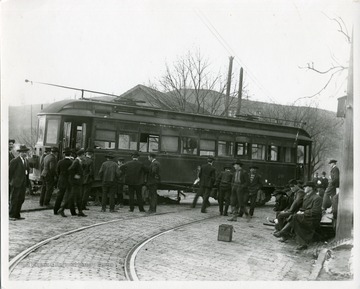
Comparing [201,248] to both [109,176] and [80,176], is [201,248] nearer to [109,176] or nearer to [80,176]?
[80,176]

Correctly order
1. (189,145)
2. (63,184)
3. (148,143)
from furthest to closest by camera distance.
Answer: (189,145)
(148,143)
(63,184)

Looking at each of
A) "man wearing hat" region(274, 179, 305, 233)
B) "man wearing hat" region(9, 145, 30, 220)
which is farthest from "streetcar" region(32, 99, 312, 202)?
"man wearing hat" region(274, 179, 305, 233)

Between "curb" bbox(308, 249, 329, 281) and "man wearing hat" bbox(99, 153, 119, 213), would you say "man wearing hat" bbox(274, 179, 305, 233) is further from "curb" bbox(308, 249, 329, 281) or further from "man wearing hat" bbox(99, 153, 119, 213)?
"man wearing hat" bbox(99, 153, 119, 213)

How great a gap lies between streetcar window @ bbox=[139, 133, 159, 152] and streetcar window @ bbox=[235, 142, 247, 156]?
246 centimetres

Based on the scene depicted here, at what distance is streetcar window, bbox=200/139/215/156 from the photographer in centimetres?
1231

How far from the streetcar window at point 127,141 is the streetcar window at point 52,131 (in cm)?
150

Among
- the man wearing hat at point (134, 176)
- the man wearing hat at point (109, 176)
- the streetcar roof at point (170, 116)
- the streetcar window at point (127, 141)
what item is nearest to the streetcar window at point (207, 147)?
the streetcar roof at point (170, 116)

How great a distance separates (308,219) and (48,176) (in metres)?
5.41

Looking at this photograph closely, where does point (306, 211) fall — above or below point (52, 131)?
below

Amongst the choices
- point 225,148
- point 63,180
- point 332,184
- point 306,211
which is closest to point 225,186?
point 225,148

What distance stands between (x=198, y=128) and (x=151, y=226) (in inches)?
173

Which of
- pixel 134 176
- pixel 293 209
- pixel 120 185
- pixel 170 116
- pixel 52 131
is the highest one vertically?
pixel 170 116

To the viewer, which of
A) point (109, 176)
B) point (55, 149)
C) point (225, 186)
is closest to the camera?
point (55, 149)

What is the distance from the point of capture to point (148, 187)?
415 inches
